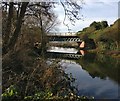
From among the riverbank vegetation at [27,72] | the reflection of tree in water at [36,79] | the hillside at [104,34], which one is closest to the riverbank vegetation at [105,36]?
the hillside at [104,34]

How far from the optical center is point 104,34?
796 inches

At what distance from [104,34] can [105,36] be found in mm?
416

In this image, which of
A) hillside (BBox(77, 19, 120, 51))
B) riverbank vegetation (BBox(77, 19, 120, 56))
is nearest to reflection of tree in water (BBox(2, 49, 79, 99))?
hillside (BBox(77, 19, 120, 51))

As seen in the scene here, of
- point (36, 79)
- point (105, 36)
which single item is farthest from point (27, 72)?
point (105, 36)

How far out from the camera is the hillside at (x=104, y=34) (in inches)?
754

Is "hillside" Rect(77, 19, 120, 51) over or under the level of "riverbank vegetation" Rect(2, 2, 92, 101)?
over

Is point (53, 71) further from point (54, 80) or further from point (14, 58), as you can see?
point (14, 58)

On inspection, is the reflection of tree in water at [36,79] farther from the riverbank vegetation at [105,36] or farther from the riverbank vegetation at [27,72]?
the riverbank vegetation at [105,36]

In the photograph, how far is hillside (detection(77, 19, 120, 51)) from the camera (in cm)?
1916

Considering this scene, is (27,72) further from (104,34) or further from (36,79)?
(104,34)

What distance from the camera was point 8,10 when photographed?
5992 millimetres

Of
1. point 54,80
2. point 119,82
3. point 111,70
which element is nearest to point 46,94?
point 54,80

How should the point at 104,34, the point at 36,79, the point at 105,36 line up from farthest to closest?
the point at 105,36 < the point at 104,34 < the point at 36,79

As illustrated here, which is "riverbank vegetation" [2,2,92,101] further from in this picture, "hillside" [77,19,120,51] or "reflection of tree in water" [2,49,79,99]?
"hillside" [77,19,120,51]
